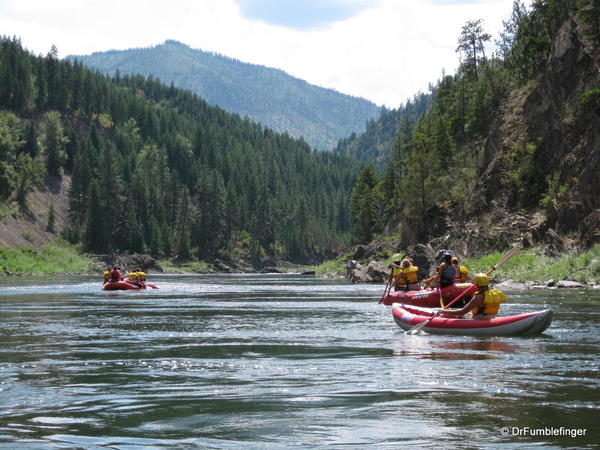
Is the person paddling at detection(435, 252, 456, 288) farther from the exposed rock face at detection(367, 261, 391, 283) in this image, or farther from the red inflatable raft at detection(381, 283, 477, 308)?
the exposed rock face at detection(367, 261, 391, 283)

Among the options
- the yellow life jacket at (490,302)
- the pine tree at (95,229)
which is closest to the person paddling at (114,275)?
the yellow life jacket at (490,302)

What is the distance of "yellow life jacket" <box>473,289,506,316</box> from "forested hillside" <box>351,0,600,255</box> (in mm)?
29036

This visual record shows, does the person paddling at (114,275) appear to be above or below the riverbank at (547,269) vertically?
below

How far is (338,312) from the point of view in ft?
108

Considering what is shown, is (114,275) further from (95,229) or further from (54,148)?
(54,148)

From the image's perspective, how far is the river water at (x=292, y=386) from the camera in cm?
1087

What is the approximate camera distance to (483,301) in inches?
918

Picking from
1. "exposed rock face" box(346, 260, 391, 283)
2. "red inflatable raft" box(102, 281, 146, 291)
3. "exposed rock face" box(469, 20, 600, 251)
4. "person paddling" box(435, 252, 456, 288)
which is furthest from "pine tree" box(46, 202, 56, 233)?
"person paddling" box(435, 252, 456, 288)

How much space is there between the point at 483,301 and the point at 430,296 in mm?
6766

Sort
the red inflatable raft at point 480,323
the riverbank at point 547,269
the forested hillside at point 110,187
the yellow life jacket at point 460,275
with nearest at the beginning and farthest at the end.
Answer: the red inflatable raft at point 480,323 < the yellow life jacket at point 460,275 < the riverbank at point 547,269 < the forested hillside at point 110,187

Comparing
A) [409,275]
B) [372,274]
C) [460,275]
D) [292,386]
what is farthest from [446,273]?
[372,274]

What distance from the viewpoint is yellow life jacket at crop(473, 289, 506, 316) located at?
76.5ft

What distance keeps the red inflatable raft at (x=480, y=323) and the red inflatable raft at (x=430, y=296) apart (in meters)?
1.86

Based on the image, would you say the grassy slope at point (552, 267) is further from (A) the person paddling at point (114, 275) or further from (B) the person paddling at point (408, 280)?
(A) the person paddling at point (114, 275)
